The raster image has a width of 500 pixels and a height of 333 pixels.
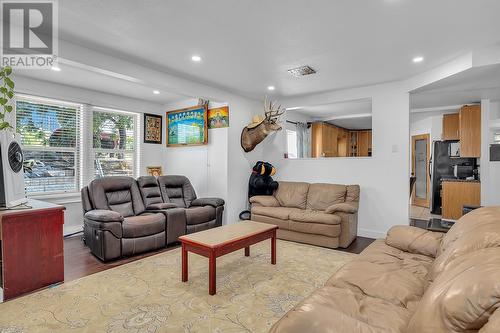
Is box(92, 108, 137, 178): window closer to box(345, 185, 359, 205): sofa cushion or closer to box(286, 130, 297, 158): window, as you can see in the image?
box(286, 130, 297, 158): window

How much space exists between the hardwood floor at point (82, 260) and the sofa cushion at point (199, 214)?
444 mm

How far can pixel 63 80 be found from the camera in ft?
13.9

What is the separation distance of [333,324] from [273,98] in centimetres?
481

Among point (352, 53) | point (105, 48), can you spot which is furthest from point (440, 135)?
point (105, 48)

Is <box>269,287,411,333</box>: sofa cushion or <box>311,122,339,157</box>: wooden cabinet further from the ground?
<box>311,122,339,157</box>: wooden cabinet

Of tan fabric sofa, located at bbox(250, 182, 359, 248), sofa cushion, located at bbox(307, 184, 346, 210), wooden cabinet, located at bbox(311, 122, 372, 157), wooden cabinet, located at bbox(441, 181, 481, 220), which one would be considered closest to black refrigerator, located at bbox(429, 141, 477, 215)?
wooden cabinet, located at bbox(441, 181, 481, 220)

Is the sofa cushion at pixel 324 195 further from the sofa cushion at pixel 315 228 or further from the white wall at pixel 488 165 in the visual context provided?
the white wall at pixel 488 165

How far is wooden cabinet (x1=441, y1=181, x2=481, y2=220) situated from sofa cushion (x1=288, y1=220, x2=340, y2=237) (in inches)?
132

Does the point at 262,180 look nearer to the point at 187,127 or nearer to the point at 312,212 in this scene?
the point at 312,212

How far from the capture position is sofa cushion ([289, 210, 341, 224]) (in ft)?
12.4

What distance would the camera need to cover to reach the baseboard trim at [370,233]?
441 centimetres

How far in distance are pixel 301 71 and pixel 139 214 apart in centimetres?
320

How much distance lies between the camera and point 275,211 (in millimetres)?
4363

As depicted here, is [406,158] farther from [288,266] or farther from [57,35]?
[57,35]
